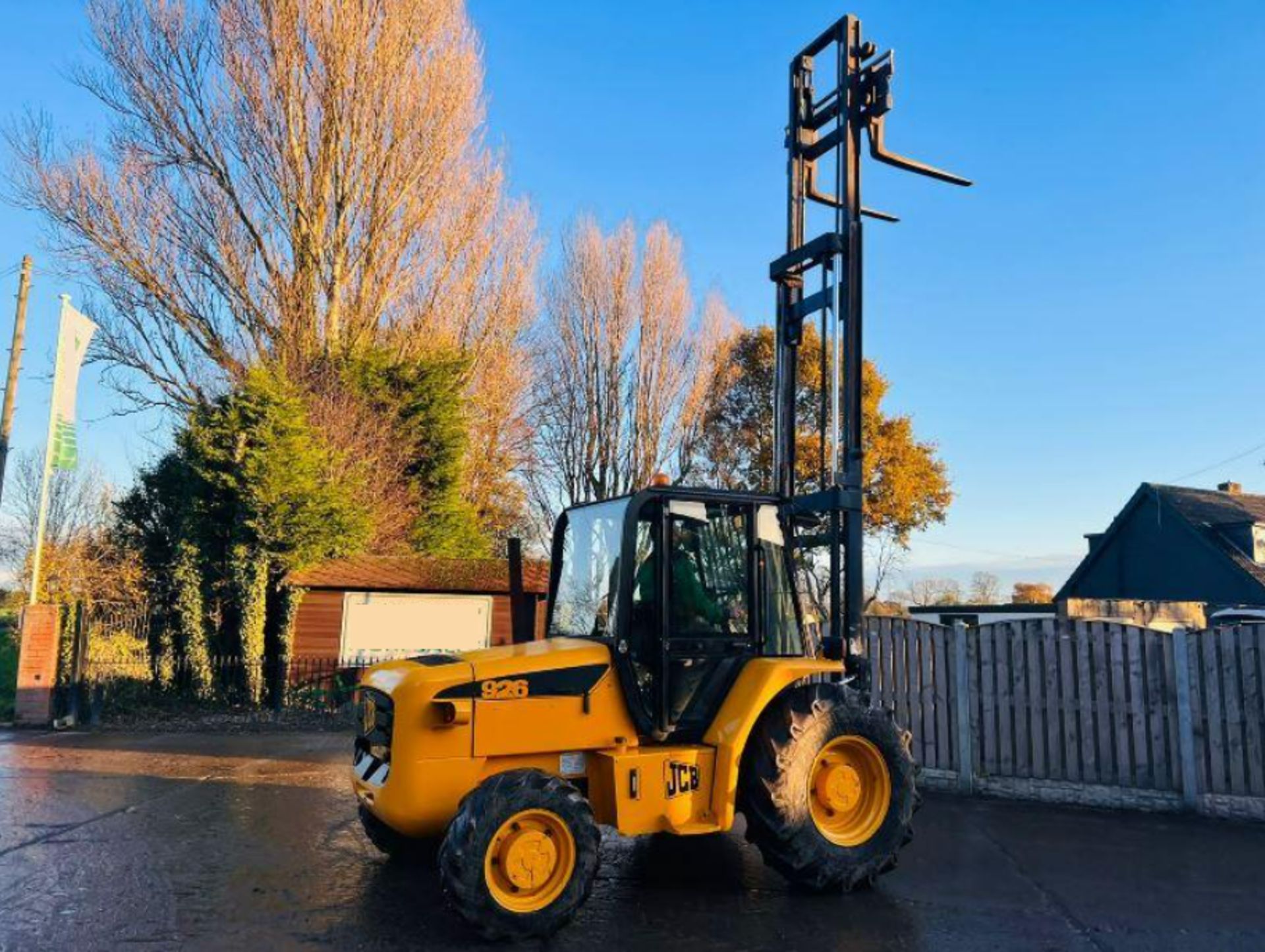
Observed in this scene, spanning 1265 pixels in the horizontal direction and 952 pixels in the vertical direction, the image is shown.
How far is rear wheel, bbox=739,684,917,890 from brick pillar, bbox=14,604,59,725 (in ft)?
38.0

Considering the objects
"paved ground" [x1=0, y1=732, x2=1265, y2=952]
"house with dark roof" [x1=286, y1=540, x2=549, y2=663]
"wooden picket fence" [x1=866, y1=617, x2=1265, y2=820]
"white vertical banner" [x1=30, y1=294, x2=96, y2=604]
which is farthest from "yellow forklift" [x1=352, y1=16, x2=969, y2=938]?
"white vertical banner" [x1=30, y1=294, x2=96, y2=604]

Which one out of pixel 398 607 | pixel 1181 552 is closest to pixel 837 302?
pixel 398 607

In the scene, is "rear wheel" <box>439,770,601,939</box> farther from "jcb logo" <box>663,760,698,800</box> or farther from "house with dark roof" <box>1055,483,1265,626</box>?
"house with dark roof" <box>1055,483,1265,626</box>

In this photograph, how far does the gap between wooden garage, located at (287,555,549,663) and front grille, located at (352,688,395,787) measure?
33.4ft

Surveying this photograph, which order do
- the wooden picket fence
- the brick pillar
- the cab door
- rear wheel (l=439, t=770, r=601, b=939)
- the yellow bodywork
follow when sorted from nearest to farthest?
rear wheel (l=439, t=770, r=601, b=939) < the yellow bodywork < the cab door < the wooden picket fence < the brick pillar

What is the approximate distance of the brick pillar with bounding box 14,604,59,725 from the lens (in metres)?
12.6

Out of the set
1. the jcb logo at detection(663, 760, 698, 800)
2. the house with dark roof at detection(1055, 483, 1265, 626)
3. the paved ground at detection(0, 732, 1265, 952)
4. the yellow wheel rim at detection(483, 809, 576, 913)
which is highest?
the house with dark roof at detection(1055, 483, 1265, 626)

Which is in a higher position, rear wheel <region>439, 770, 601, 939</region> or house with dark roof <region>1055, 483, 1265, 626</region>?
house with dark roof <region>1055, 483, 1265, 626</region>

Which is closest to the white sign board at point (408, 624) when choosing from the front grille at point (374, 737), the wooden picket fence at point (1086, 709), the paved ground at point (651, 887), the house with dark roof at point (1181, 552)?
the paved ground at point (651, 887)

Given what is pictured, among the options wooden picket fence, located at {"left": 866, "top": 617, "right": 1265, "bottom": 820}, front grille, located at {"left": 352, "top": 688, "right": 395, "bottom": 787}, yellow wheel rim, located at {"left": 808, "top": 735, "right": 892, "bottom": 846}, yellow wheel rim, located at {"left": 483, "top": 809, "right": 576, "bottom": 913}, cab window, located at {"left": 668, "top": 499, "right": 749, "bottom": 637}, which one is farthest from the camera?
wooden picket fence, located at {"left": 866, "top": 617, "right": 1265, "bottom": 820}

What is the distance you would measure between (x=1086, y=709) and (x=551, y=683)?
535 centimetres

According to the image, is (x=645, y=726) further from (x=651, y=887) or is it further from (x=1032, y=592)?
(x=1032, y=592)

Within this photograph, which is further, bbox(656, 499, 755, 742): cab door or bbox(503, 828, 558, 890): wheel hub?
bbox(656, 499, 755, 742): cab door

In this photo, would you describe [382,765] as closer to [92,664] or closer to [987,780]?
[987,780]
